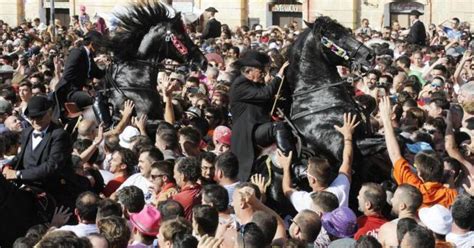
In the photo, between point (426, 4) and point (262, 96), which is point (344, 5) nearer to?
point (426, 4)

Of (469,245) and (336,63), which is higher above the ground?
(336,63)

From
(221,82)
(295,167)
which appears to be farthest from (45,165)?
(221,82)

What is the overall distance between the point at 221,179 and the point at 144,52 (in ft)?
15.6

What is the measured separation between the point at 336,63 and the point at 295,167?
126cm

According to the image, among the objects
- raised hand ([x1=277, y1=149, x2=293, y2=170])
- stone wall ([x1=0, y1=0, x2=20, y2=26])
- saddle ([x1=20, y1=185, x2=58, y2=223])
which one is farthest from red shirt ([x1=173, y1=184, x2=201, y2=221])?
stone wall ([x1=0, y1=0, x2=20, y2=26])

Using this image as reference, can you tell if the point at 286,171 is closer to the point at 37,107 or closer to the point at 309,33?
the point at 309,33

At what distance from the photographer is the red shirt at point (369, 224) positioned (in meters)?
8.72

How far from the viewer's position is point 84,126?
41.7 feet

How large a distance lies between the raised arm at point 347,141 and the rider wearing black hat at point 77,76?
15.6ft

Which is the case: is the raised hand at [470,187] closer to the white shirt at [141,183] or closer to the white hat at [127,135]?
the white shirt at [141,183]

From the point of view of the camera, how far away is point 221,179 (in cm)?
992

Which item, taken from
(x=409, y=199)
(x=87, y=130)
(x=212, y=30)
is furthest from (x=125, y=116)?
(x=212, y=30)

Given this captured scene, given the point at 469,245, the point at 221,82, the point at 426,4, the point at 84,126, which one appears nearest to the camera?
the point at 469,245

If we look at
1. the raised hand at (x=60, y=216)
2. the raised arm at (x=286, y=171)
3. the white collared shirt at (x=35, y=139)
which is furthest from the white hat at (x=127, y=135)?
the raised hand at (x=60, y=216)
